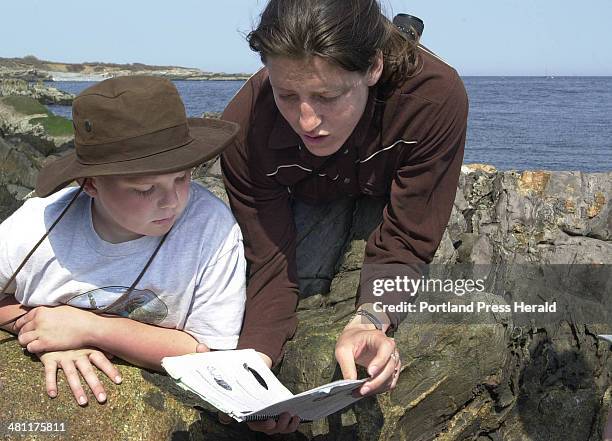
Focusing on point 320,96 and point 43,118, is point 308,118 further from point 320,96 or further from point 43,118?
point 43,118

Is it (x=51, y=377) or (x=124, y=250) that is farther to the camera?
(x=124, y=250)

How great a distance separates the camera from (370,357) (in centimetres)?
320

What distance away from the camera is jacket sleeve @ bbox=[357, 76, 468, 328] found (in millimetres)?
3568

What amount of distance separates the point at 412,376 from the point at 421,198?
82 cm

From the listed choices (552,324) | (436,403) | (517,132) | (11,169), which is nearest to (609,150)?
(517,132)

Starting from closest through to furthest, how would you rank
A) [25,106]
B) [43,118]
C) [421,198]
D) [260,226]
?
[421,198] < [260,226] < [43,118] < [25,106]

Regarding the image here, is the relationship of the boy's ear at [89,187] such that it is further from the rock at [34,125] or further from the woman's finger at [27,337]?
the rock at [34,125]

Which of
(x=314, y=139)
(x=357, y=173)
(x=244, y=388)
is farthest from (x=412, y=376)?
(x=314, y=139)

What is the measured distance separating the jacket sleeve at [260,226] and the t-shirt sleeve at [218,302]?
34 centimetres

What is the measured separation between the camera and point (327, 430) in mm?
3646

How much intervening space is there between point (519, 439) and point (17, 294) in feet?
8.80

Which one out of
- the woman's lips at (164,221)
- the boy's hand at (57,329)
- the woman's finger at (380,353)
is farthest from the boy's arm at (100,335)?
the woman's finger at (380,353)

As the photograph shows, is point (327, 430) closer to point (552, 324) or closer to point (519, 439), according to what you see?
point (519, 439)

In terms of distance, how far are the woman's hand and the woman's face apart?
779 millimetres
